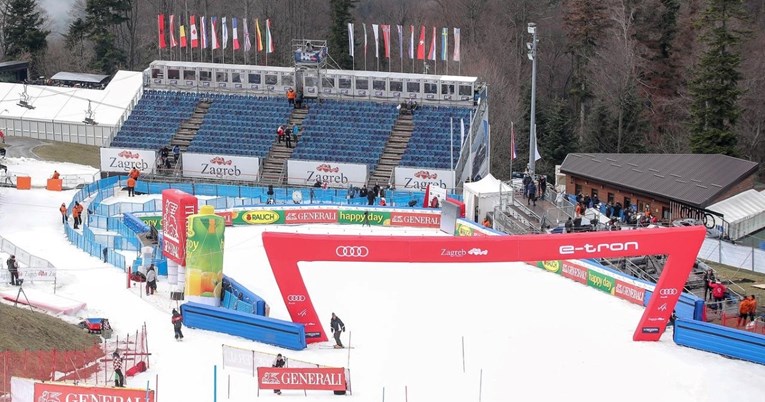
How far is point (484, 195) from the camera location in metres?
60.0

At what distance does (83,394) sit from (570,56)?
3025 inches

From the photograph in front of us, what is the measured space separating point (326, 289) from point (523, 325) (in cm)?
845

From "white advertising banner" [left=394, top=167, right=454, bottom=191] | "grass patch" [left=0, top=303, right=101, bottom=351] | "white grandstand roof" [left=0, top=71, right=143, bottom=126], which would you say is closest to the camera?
"grass patch" [left=0, top=303, right=101, bottom=351]

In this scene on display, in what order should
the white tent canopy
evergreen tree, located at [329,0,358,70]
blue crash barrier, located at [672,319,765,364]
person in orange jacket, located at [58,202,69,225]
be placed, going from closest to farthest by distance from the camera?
blue crash barrier, located at [672,319,765,364] → the white tent canopy → person in orange jacket, located at [58,202,69,225] → evergreen tree, located at [329,0,358,70]

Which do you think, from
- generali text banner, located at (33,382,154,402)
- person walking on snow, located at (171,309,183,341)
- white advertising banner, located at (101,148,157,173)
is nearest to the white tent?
person walking on snow, located at (171,309,183,341)

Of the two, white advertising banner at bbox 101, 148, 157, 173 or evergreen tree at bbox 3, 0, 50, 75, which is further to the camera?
evergreen tree at bbox 3, 0, 50, 75

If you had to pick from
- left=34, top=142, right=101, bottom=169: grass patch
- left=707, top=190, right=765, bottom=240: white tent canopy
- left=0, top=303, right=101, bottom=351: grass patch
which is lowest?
left=0, top=303, right=101, bottom=351: grass patch

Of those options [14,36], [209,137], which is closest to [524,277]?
[209,137]

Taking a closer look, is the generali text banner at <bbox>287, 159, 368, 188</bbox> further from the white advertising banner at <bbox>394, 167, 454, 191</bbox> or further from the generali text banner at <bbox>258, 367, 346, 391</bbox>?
the generali text banner at <bbox>258, 367, 346, 391</bbox>

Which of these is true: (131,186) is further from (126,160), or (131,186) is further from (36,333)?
(36,333)

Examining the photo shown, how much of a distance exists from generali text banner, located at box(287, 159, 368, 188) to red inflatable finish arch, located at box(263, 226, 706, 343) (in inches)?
1043

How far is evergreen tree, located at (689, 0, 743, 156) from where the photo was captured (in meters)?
71.6

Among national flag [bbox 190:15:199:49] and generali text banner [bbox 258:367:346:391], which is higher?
national flag [bbox 190:15:199:49]

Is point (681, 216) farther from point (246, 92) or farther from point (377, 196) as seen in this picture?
point (246, 92)
